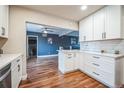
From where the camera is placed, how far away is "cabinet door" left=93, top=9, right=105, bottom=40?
2933 mm

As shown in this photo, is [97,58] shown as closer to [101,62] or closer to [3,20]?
[101,62]

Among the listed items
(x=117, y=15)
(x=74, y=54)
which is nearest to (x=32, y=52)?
(x=74, y=54)

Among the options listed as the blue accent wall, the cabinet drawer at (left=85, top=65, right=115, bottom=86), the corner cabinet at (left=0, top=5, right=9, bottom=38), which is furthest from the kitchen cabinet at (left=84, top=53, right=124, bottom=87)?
the blue accent wall

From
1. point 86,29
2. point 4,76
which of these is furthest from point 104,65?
point 4,76

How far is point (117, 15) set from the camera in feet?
8.02

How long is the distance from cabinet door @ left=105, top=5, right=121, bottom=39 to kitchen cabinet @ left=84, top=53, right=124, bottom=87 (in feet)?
2.22

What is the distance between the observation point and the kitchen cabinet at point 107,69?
2.19 meters

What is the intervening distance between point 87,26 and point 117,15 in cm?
135

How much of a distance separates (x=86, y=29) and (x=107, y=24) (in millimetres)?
1097

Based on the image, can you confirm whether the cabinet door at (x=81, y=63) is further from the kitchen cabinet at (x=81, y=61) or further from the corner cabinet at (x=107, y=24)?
the corner cabinet at (x=107, y=24)

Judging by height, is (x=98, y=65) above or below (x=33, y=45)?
A: below

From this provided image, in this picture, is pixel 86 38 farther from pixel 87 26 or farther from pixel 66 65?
pixel 66 65

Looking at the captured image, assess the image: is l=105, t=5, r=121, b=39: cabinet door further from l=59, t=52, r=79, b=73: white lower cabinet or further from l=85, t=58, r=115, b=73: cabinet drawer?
l=59, t=52, r=79, b=73: white lower cabinet

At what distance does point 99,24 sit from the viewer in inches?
121
